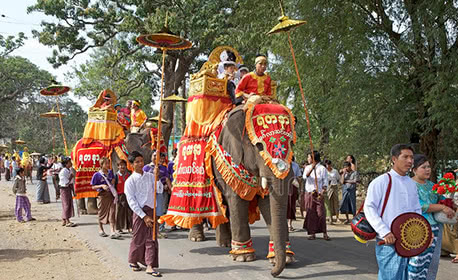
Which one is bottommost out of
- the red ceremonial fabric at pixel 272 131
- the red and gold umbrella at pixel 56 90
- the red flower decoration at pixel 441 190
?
the red flower decoration at pixel 441 190

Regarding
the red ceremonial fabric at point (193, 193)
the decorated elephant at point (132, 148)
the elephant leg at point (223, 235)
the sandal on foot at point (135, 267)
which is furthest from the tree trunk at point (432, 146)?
the sandal on foot at point (135, 267)

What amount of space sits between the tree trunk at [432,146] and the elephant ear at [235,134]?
5.92m

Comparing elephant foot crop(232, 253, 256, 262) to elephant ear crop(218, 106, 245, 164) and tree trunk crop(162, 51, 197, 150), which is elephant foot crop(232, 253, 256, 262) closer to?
elephant ear crop(218, 106, 245, 164)

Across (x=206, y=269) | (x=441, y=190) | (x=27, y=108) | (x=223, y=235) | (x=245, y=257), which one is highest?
(x=27, y=108)

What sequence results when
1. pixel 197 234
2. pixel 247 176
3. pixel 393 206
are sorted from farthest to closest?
pixel 197 234, pixel 247 176, pixel 393 206

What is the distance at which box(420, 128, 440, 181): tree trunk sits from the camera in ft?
35.1

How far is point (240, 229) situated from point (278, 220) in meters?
0.99

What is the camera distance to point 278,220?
19.4 ft

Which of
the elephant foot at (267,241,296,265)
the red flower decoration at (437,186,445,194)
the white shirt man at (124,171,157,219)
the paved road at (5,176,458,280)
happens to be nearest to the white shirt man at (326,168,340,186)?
the paved road at (5,176,458,280)

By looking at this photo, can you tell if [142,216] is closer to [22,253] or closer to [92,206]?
[22,253]

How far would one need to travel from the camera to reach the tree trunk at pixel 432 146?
35.1ft

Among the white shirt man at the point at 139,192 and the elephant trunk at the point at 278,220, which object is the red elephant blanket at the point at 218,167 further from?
the white shirt man at the point at 139,192

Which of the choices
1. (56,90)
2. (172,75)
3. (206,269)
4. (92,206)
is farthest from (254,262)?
(172,75)

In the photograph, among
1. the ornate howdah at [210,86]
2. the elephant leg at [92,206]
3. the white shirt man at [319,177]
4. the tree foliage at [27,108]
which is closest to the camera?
the ornate howdah at [210,86]
